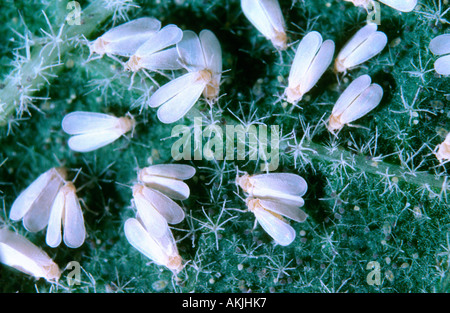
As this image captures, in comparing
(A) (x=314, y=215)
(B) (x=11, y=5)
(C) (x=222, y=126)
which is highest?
(B) (x=11, y=5)

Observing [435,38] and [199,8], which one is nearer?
[435,38]

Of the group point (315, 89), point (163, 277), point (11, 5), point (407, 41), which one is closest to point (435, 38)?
point (407, 41)

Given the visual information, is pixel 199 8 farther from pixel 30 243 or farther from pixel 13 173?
pixel 30 243

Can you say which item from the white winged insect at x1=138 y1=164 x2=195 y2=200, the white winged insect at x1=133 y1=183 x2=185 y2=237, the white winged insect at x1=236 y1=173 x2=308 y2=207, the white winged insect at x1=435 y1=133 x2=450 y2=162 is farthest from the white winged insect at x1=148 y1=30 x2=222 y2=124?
the white winged insect at x1=435 y1=133 x2=450 y2=162

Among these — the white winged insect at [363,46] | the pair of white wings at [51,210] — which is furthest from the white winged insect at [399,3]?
the pair of white wings at [51,210]

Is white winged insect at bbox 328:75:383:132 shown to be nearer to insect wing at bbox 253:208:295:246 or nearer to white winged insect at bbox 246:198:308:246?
white winged insect at bbox 246:198:308:246

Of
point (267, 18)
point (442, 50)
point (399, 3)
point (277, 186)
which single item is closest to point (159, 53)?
point (267, 18)

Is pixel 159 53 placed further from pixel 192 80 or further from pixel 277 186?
pixel 277 186
